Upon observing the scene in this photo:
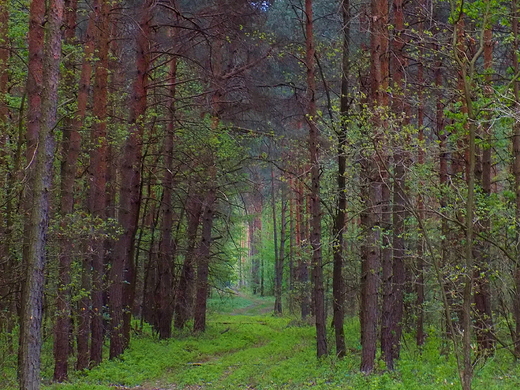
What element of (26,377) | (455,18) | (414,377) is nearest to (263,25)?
(455,18)

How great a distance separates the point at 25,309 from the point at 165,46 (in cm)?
823

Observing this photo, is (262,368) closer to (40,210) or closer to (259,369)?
(259,369)

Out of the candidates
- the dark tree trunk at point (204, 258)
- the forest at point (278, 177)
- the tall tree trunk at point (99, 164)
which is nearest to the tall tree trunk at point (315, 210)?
the forest at point (278, 177)

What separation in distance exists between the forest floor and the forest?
0.31 feet

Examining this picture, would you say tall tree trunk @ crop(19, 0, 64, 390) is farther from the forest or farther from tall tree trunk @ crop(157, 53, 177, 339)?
tall tree trunk @ crop(157, 53, 177, 339)

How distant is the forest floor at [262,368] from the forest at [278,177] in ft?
0.31

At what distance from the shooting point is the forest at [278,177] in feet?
25.4

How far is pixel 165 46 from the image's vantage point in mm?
13594

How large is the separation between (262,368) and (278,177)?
505cm

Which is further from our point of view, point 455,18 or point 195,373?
point 195,373

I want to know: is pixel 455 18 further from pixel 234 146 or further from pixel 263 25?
pixel 234 146

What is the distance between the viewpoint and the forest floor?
30.2 ft

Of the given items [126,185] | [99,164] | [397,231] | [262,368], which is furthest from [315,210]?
[99,164]

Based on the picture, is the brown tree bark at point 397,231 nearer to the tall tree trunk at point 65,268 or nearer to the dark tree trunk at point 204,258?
the tall tree trunk at point 65,268
